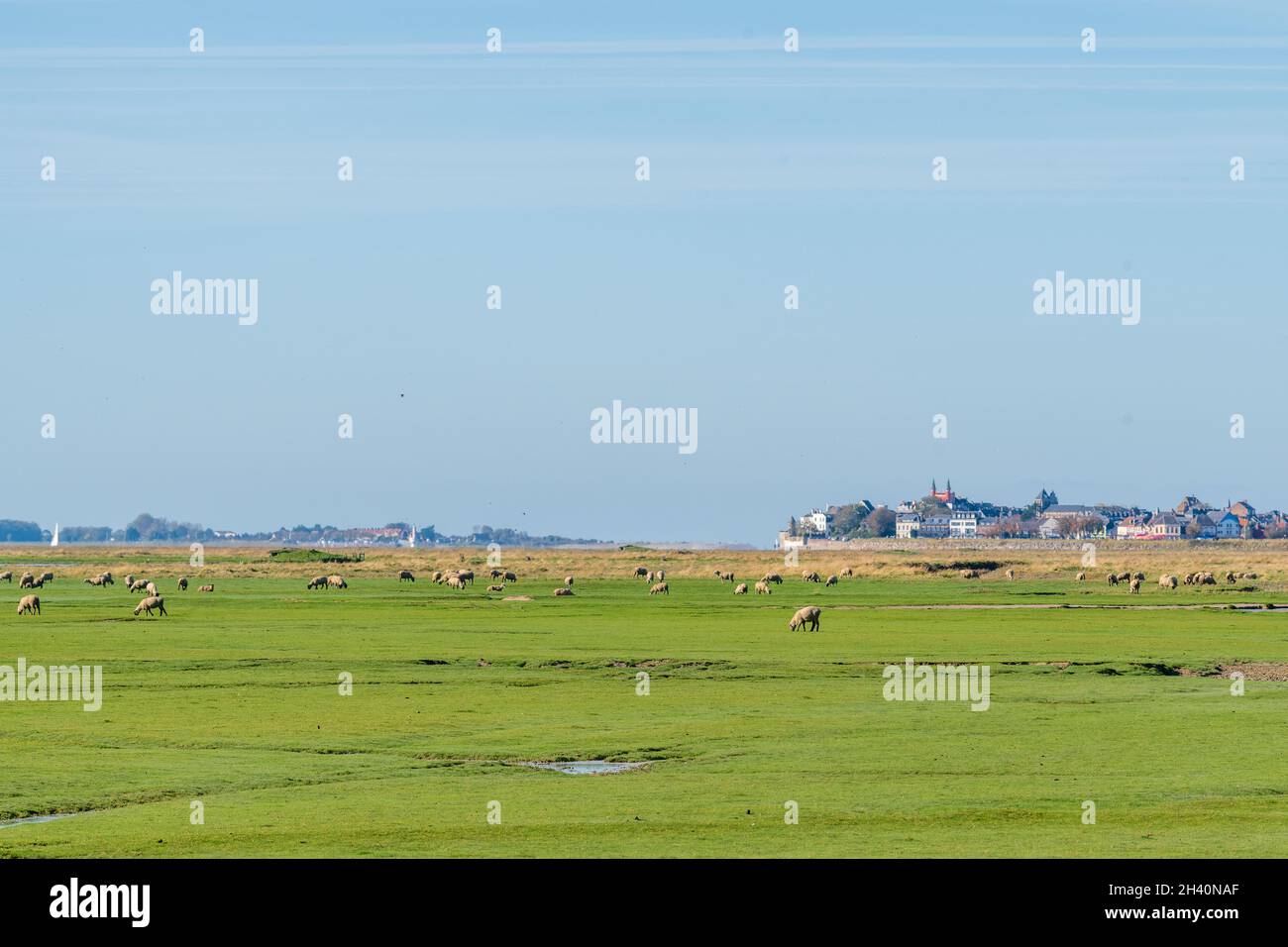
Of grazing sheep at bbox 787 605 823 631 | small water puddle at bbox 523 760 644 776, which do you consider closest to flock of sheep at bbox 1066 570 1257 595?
grazing sheep at bbox 787 605 823 631

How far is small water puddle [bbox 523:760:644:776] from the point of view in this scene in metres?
25.0

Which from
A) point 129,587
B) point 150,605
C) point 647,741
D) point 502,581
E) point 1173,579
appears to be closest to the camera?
point 647,741

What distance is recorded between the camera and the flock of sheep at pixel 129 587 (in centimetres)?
6506

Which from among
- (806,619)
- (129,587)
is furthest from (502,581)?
(806,619)

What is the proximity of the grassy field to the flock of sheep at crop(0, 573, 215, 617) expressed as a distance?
16.5 ft

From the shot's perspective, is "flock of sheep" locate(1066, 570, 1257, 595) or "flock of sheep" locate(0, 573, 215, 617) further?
"flock of sheep" locate(1066, 570, 1257, 595)

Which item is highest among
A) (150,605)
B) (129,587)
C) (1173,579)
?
(150,605)

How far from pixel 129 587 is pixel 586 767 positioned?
233ft

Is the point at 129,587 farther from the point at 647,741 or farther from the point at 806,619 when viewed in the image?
the point at 647,741

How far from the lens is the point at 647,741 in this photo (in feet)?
92.0

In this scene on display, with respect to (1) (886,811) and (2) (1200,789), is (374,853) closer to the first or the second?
(1) (886,811)

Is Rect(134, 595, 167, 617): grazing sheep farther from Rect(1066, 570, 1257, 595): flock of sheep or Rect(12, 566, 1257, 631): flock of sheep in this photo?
Rect(1066, 570, 1257, 595): flock of sheep
